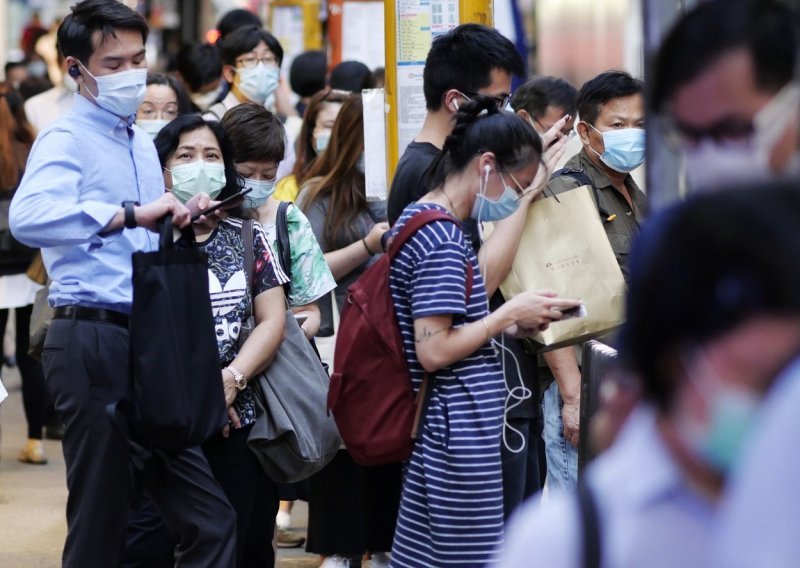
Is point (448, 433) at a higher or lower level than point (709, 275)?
lower

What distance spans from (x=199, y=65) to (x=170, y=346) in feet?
16.8

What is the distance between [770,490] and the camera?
1.37 meters

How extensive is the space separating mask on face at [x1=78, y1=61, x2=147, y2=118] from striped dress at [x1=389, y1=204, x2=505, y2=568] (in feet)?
3.68

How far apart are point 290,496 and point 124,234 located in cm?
155

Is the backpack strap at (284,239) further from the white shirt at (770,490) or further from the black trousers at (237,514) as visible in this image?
the white shirt at (770,490)

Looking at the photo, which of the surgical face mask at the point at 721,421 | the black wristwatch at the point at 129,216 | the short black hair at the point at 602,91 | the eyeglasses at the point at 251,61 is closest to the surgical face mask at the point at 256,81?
the eyeglasses at the point at 251,61

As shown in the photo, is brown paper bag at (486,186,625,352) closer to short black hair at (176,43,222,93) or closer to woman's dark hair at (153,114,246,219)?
woman's dark hair at (153,114,246,219)

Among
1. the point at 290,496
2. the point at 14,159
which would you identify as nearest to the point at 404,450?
the point at 290,496

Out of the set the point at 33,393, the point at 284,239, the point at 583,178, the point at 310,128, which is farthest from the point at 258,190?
the point at 33,393

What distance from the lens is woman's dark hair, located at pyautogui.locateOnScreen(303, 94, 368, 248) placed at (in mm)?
6000

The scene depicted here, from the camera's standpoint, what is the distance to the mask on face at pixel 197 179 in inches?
189

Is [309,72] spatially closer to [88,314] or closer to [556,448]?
[556,448]

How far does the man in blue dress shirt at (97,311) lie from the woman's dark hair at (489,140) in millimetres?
800

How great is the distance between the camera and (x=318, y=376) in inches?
192
